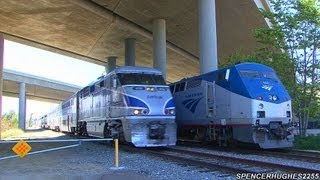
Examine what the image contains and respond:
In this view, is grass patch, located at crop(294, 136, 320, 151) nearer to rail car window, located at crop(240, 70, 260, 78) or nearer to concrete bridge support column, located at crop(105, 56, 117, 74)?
rail car window, located at crop(240, 70, 260, 78)

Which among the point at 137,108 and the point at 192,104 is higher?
the point at 192,104

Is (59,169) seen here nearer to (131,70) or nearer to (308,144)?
(131,70)

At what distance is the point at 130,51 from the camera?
45.7m

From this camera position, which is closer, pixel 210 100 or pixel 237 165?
pixel 237 165

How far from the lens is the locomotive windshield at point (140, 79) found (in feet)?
64.0

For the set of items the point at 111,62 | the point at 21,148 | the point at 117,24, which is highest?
the point at 117,24

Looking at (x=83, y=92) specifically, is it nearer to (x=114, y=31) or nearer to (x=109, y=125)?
(x=109, y=125)

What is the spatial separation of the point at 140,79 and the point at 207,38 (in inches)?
394

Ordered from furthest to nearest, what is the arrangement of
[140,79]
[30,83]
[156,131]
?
[30,83]
[140,79]
[156,131]

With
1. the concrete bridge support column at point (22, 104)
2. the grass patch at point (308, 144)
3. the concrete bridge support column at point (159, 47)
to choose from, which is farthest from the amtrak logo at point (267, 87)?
the concrete bridge support column at point (22, 104)

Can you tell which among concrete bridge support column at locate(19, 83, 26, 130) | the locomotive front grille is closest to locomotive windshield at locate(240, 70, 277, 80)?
the locomotive front grille

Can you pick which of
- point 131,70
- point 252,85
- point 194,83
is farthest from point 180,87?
point 252,85

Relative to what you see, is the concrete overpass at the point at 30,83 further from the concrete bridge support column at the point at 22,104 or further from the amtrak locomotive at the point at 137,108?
the amtrak locomotive at the point at 137,108

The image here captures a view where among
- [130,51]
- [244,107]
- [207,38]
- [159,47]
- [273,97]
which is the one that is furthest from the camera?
[130,51]
